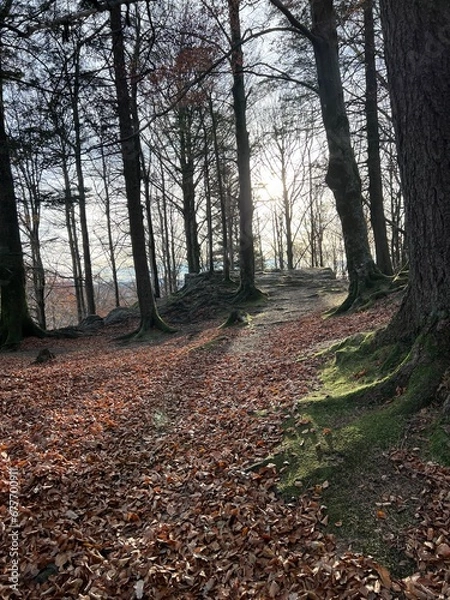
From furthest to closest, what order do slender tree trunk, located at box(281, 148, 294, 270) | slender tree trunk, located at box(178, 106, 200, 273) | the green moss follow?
slender tree trunk, located at box(281, 148, 294, 270)
slender tree trunk, located at box(178, 106, 200, 273)
the green moss

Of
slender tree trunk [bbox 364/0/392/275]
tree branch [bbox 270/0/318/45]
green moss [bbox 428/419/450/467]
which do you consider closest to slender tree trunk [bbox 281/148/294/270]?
slender tree trunk [bbox 364/0/392/275]

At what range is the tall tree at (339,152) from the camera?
7.16m

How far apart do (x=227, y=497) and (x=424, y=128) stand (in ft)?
10.9

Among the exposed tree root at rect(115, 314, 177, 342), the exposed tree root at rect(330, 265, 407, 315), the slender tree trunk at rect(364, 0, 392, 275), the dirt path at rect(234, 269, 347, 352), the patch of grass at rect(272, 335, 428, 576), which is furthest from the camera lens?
the exposed tree root at rect(115, 314, 177, 342)

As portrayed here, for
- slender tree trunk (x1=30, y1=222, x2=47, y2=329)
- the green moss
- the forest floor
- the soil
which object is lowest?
the forest floor

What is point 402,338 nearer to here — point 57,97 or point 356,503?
point 356,503

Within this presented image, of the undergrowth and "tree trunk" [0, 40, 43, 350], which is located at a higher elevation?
"tree trunk" [0, 40, 43, 350]

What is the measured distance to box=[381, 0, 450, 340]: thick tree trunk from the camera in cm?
293

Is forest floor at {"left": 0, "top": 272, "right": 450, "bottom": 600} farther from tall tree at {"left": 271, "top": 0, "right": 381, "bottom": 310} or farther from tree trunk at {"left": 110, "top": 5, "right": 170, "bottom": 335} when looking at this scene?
tree trunk at {"left": 110, "top": 5, "right": 170, "bottom": 335}

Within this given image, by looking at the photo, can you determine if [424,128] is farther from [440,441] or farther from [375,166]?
[375,166]

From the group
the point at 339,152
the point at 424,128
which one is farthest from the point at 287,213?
the point at 424,128

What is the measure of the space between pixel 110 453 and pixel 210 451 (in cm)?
107

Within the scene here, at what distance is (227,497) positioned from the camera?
9.23 ft

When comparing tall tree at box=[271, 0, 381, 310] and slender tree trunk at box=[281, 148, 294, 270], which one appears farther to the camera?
slender tree trunk at box=[281, 148, 294, 270]
